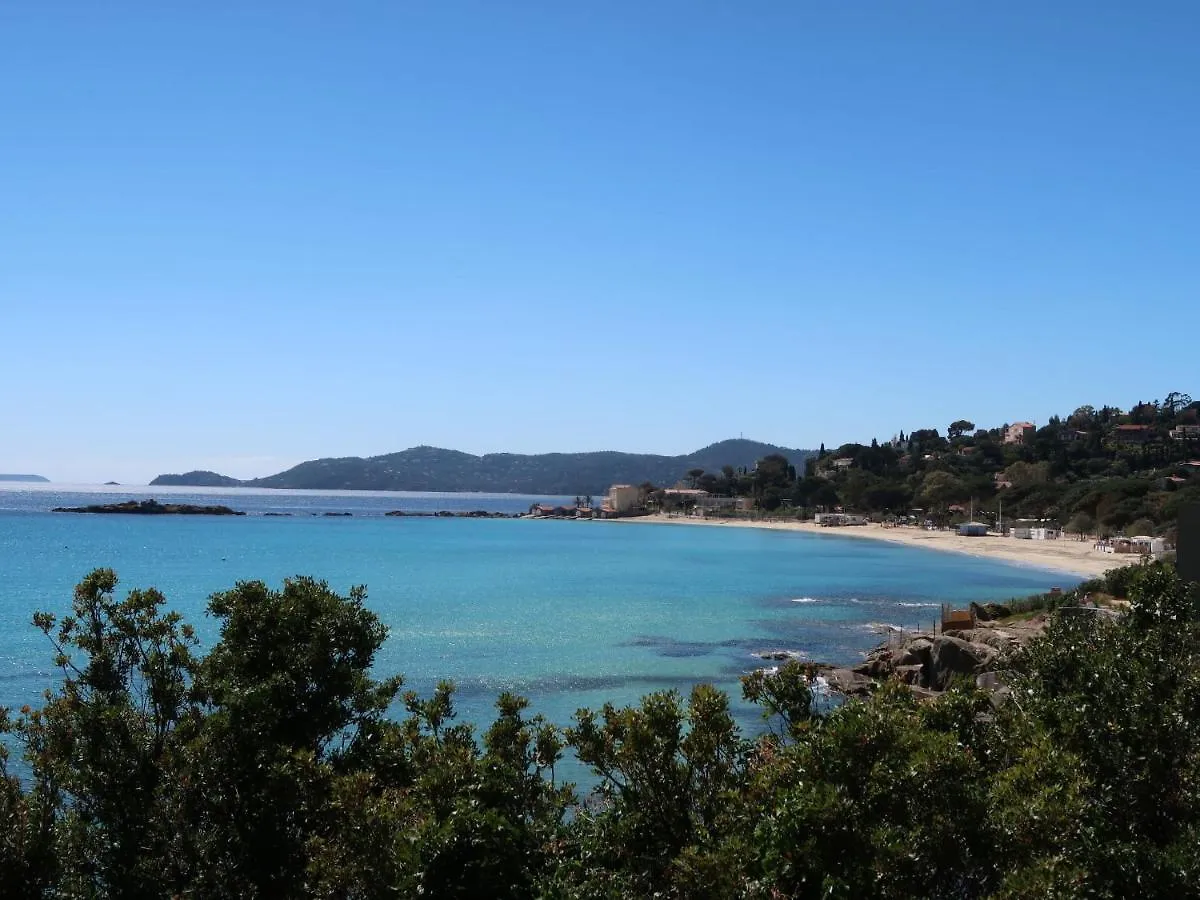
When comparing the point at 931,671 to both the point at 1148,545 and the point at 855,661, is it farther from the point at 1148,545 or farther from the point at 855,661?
the point at 1148,545

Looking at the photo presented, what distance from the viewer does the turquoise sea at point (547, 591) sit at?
1463 inches

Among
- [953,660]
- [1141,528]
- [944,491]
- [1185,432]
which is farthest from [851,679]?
[1185,432]

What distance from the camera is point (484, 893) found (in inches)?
277

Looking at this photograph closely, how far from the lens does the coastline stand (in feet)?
271

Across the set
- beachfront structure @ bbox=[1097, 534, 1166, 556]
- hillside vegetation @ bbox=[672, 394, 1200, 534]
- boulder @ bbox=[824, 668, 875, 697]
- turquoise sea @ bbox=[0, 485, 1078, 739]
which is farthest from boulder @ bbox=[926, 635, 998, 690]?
hillside vegetation @ bbox=[672, 394, 1200, 534]

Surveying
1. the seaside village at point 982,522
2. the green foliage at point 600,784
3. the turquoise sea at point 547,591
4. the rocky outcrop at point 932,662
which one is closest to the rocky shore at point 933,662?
the rocky outcrop at point 932,662

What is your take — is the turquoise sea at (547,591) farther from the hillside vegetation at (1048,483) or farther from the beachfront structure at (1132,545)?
the hillside vegetation at (1048,483)

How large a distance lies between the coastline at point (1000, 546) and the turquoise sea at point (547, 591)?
249 cm

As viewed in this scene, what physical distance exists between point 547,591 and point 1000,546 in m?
62.3

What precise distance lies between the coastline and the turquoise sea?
2.49m

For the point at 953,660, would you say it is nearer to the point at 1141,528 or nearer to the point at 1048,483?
the point at 1141,528

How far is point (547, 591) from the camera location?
223 feet

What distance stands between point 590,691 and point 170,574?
51.6 metres

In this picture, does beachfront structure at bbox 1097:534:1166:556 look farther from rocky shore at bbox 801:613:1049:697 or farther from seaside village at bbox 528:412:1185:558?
rocky shore at bbox 801:613:1049:697
